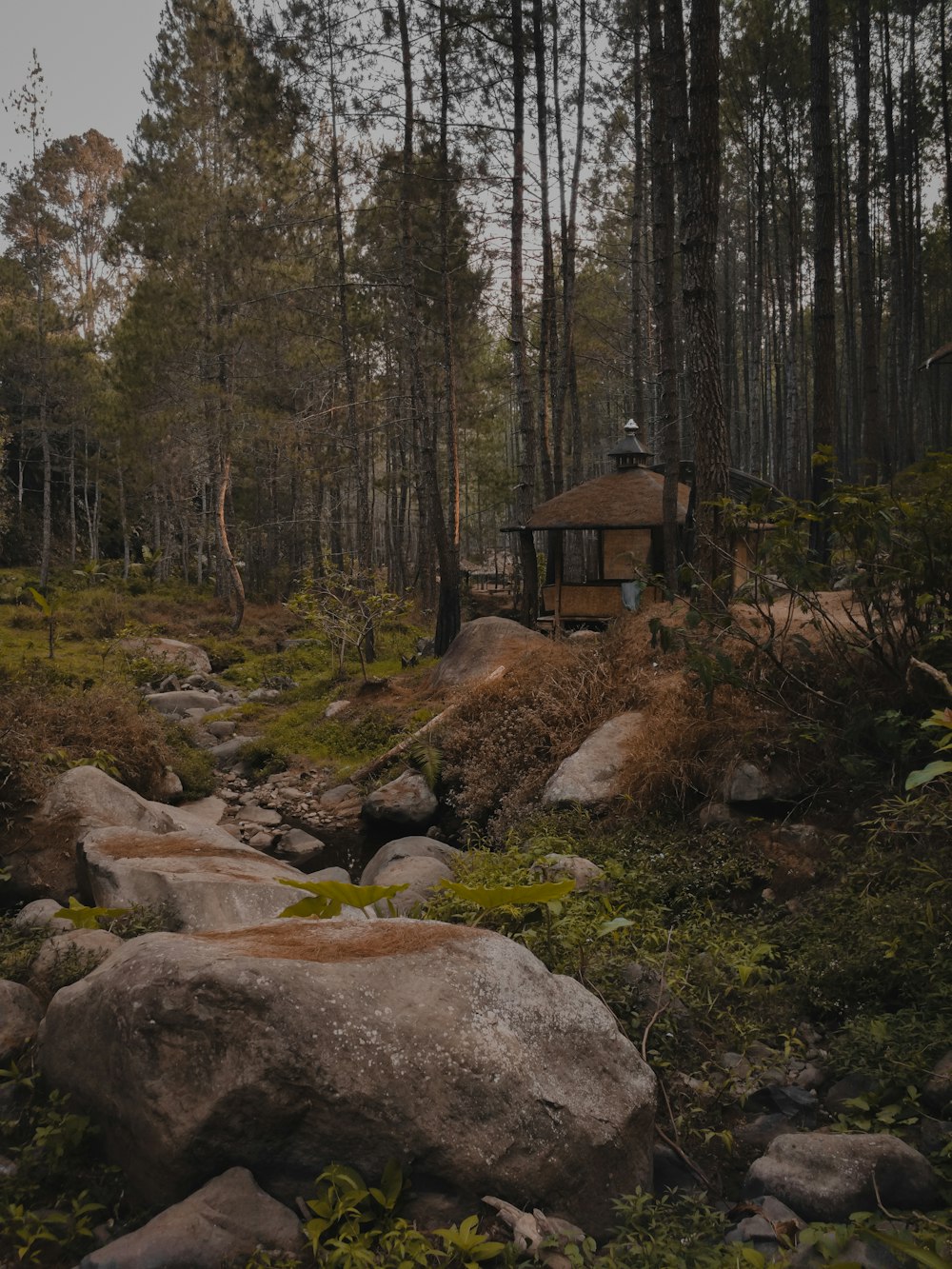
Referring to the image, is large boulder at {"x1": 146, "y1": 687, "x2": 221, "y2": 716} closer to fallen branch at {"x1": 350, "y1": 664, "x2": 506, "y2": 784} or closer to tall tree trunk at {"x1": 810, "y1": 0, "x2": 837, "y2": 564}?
fallen branch at {"x1": 350, "y1": 664, "x2": 506, "y2": 784}

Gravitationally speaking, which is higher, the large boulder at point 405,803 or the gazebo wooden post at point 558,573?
the gazebo wooden post at point 558,573

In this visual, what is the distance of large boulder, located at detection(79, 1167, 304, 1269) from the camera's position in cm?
258

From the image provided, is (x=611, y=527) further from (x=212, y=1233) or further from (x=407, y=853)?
(x=212, y=1233)

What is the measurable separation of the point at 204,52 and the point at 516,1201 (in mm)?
27086

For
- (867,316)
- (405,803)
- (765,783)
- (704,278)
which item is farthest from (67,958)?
(867,316)

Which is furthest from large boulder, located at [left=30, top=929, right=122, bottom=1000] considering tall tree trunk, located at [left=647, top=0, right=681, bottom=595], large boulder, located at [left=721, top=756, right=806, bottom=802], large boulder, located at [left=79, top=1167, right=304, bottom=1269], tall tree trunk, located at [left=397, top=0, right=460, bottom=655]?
tall tree trunk, located at [left=397, top=0, right=460, bottom=655]

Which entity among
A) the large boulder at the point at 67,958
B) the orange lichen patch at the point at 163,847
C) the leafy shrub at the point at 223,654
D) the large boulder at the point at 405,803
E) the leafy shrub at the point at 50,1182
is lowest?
the large boulder at the point at 405,803

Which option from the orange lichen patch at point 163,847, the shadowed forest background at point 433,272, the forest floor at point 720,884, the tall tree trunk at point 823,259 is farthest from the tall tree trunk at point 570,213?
the orange lichen patch at point 163,847

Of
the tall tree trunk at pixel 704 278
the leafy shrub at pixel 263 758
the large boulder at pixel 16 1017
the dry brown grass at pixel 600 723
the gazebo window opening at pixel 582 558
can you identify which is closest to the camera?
the large boulder at pixel 16 1017

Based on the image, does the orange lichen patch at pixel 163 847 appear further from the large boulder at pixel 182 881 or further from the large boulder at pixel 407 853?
the large boulder at pixel 407 853

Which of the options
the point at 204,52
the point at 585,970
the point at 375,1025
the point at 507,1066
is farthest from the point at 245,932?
the point at 204,52

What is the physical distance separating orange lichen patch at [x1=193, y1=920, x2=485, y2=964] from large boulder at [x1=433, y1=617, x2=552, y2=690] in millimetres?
7090

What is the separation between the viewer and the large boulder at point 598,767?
280 inches

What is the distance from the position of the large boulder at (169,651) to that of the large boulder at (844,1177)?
49.3 feet
